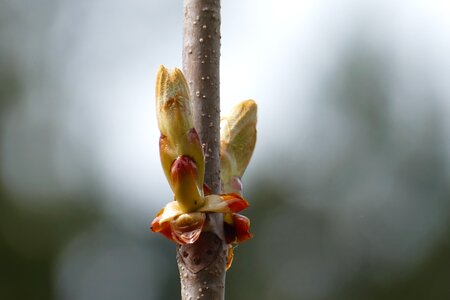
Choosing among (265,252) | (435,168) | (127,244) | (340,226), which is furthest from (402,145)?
(127,244)

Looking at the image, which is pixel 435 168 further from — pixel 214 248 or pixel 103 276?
pixel 214 248

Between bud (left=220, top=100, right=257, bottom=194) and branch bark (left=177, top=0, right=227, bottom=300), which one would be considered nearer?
branch bark (left=177, top=0, right=227, bottom=300)

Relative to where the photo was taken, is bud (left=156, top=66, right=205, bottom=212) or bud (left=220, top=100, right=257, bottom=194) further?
bud (left=220, top=100, right=257, bottom=194)

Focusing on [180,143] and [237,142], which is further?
[237,142]

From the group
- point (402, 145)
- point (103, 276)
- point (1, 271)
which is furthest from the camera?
point (402, 145)

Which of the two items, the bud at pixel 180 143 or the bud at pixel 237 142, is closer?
the bud at pixel 180 143

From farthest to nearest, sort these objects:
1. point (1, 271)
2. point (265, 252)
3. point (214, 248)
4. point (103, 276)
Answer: point (265, 252) < point (103, 276) < point (1, 271) < point (214, 248)

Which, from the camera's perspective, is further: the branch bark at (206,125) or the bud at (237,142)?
the bud at (237,142)

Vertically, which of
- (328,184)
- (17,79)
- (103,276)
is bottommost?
(103,276)
